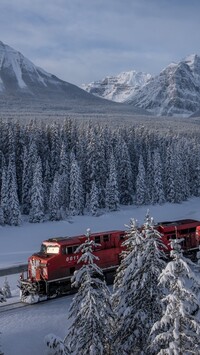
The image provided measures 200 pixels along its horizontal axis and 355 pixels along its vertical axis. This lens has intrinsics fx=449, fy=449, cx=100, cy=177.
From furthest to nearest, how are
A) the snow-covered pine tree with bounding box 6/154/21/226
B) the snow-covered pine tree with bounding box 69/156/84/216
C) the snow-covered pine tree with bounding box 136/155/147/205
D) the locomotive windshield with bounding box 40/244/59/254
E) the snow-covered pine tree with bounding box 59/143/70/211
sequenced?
the snow-covered pine tree with bounding box 136/155/147/205
the snow-covered pine tree with bounding box 59/143/70/211
the snow-covered pine tree with bounding box 69/156/84/216
the snow-covered pine tree with bounding box 6/154/21/226
the locomotive windshield with bounding box 40/244/59/254

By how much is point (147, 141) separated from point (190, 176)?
49.1 feet

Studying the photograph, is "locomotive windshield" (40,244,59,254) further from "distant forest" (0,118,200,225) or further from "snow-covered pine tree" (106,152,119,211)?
"snow-covered pine tree" (106,152,119,211)

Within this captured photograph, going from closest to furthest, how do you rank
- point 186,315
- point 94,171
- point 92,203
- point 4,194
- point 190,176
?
point 186,315 → point 4,194 → point 92,203 → point 94,171 → point 190,176

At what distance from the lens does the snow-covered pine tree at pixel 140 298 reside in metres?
20.5

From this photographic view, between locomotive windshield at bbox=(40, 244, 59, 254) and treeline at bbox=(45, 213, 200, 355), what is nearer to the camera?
treeline at bbox=(45, 213, 200, 355)

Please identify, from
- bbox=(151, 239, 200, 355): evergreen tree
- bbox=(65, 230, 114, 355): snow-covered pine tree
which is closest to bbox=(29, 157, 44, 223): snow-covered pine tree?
bbox=(65, 230, 114, 355): snow-covered pine tree

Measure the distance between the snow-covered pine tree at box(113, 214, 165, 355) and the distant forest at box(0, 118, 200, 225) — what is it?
58.3m

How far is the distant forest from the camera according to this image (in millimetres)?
81938

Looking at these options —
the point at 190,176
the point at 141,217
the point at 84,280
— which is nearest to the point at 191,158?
the point at 190,176

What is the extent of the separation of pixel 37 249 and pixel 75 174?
Answer: 2401cm

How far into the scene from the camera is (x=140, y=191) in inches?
3873

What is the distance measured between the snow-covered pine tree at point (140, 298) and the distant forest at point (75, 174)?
58.3 meters

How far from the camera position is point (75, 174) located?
86625 millimetres

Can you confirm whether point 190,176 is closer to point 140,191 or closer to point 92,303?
point 140,191
